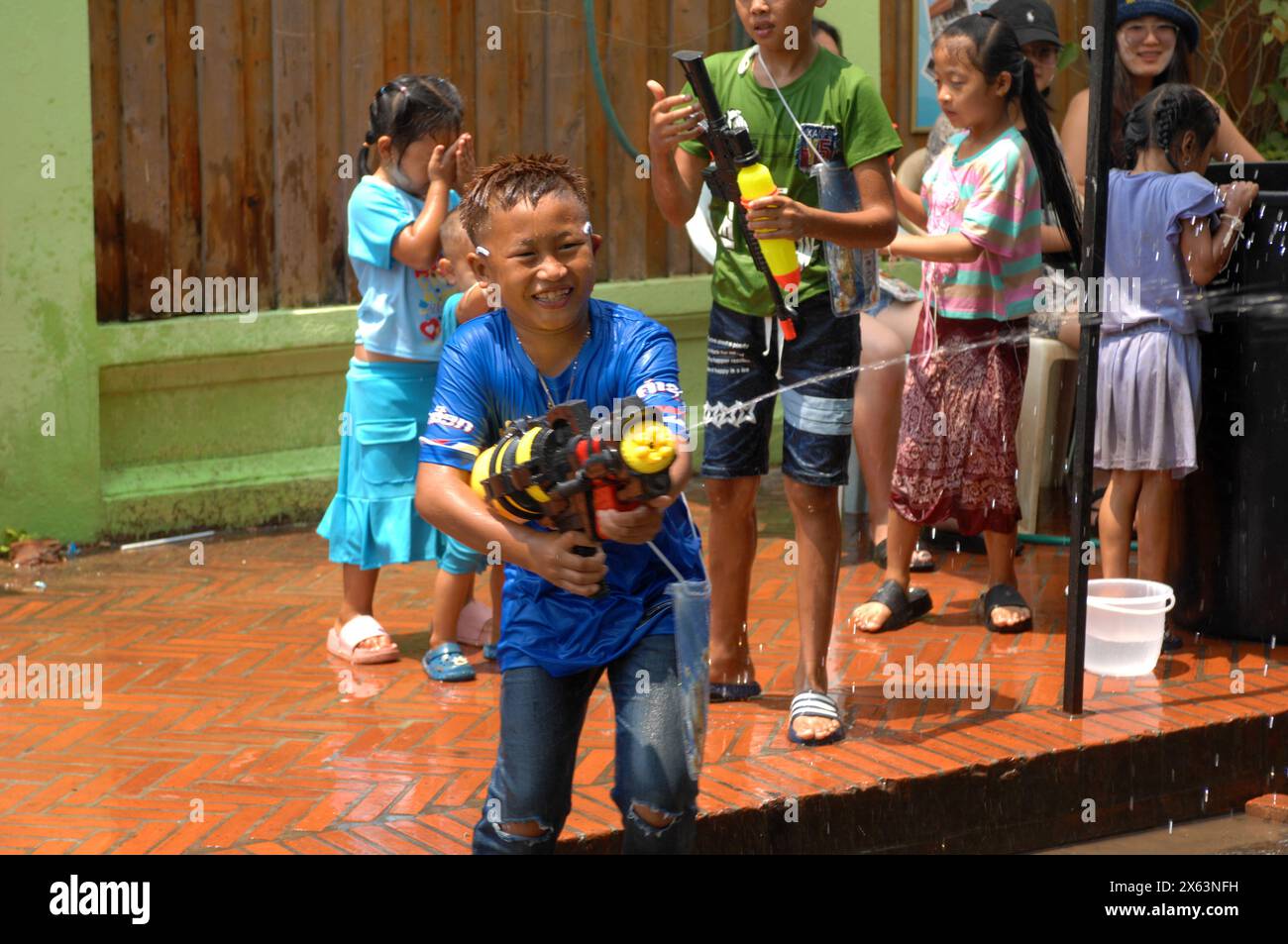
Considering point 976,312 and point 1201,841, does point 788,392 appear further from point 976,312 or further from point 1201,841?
point 1201,841

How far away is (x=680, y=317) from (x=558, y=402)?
525cm

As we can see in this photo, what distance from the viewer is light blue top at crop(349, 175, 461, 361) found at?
5.91 m

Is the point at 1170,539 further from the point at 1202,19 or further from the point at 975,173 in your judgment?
the point at 1202,19

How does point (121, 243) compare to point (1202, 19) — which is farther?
point (1202, 19)

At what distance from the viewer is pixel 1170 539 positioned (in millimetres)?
6246

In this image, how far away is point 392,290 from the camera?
5.95 m

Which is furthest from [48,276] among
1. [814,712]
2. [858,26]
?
[858,26]

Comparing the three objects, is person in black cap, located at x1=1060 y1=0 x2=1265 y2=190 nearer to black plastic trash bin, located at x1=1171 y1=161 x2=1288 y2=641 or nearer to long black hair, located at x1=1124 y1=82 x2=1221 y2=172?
long black hair, located at x1=1124 y1=82 x2=1221 y2=172

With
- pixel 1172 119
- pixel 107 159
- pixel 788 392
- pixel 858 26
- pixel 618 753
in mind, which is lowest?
pixel 618 753

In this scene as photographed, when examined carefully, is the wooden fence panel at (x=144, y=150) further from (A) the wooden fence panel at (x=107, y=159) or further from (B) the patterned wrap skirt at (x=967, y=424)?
(B) the patterned wrap skirt at (x=967, y=424)

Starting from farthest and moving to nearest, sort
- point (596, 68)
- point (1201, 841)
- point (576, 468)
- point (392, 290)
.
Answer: point (596, 68)
point (392, 290)
point (1201, 841)
point (576, 468)

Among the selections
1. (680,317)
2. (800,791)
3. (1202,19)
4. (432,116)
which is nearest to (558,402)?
(800,791)

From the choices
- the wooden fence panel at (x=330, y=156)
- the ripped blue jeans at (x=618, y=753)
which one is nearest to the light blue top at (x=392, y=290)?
the wooden fence panel at (x=330, y=156)

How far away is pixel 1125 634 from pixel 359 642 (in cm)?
243
